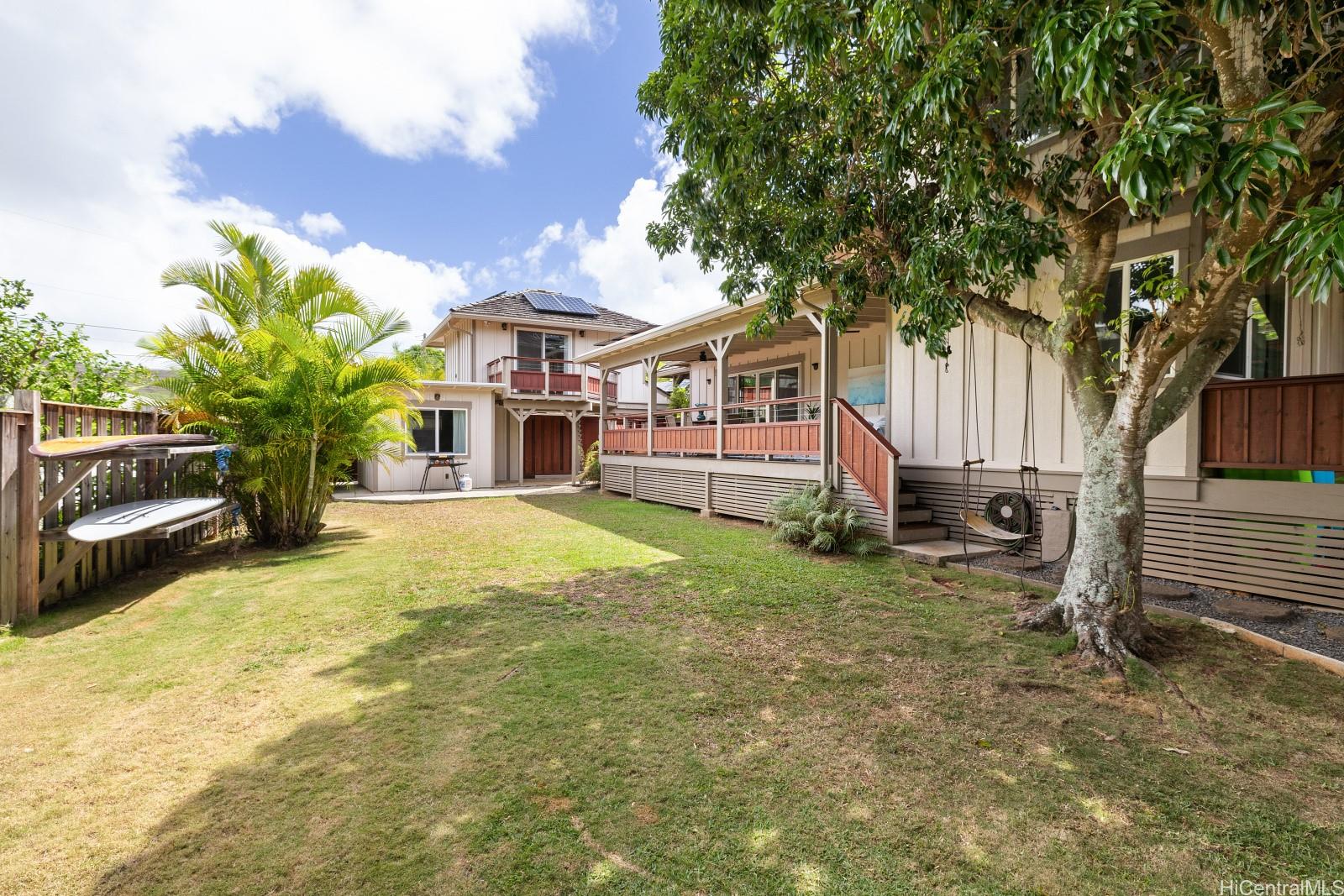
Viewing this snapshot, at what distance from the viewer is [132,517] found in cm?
537

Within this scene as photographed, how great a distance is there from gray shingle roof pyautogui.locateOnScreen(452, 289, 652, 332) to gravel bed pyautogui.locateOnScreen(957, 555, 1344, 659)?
18.2m

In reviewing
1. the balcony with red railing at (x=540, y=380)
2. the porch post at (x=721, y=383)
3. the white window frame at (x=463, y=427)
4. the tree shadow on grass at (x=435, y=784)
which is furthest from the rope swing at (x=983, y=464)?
the white window frame at (x=463, y=427)

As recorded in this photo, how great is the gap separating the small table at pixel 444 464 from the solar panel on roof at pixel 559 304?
6829 millimetres

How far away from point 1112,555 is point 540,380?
1755 cm

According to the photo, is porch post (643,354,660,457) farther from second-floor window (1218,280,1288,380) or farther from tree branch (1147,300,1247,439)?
tree branch (1147,300,1247,439)

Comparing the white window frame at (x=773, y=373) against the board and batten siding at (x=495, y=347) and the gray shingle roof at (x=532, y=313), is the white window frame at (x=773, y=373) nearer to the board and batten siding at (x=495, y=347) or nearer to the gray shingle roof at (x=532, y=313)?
the board and batten siding at (x=495, y=347)

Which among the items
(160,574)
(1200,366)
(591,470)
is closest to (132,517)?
(160,574)

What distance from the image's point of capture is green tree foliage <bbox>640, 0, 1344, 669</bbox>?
2.71 m

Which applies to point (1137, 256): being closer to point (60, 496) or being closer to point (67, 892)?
point (67, 892)

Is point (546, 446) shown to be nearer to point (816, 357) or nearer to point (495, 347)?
point (495, 347)

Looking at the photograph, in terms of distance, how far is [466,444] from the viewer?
18.4 metres

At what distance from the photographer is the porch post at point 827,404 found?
8.59m

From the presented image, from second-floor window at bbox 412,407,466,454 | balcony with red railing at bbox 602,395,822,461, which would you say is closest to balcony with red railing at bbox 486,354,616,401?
second-floor window at bbox 412,407,466,454

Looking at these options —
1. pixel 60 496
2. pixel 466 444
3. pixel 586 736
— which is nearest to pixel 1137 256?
pixel 586 736
